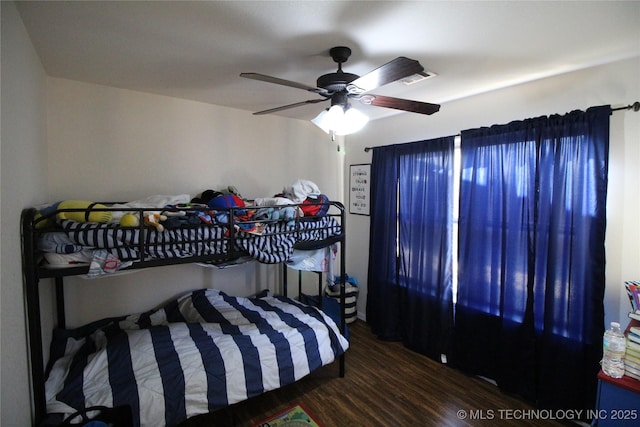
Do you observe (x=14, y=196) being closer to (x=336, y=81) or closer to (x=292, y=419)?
(x=336, y=81)

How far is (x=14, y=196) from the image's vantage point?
1265mm

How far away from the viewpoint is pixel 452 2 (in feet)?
4.16

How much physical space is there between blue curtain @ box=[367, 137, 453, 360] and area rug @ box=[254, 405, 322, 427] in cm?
131

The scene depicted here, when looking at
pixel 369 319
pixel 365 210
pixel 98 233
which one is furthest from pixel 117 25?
pixel 369 319

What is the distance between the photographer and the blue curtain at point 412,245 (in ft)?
8.77

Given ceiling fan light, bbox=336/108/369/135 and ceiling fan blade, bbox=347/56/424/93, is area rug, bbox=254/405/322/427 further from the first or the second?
ceiling fan blade, bbox=347/56/424/93

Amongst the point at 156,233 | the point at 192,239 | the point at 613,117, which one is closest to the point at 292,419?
the point at 192,239

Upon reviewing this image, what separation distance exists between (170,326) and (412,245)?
2.21 m

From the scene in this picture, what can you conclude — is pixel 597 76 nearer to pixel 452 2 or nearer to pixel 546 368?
pixel 452 2

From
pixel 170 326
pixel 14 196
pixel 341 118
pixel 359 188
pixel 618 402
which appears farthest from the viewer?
pixel 359 188

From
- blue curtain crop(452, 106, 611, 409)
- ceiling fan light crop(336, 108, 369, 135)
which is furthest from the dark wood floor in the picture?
ceiling fan light crop(336, 108, 369, 135)

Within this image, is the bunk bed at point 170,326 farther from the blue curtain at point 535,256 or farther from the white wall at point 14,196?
the blue curtain at point 535,256

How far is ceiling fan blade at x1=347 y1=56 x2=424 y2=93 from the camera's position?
1.26 meters

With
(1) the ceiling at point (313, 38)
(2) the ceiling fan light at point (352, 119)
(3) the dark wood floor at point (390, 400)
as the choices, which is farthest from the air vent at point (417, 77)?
(3) the dark wood floor at point (390, 400)
